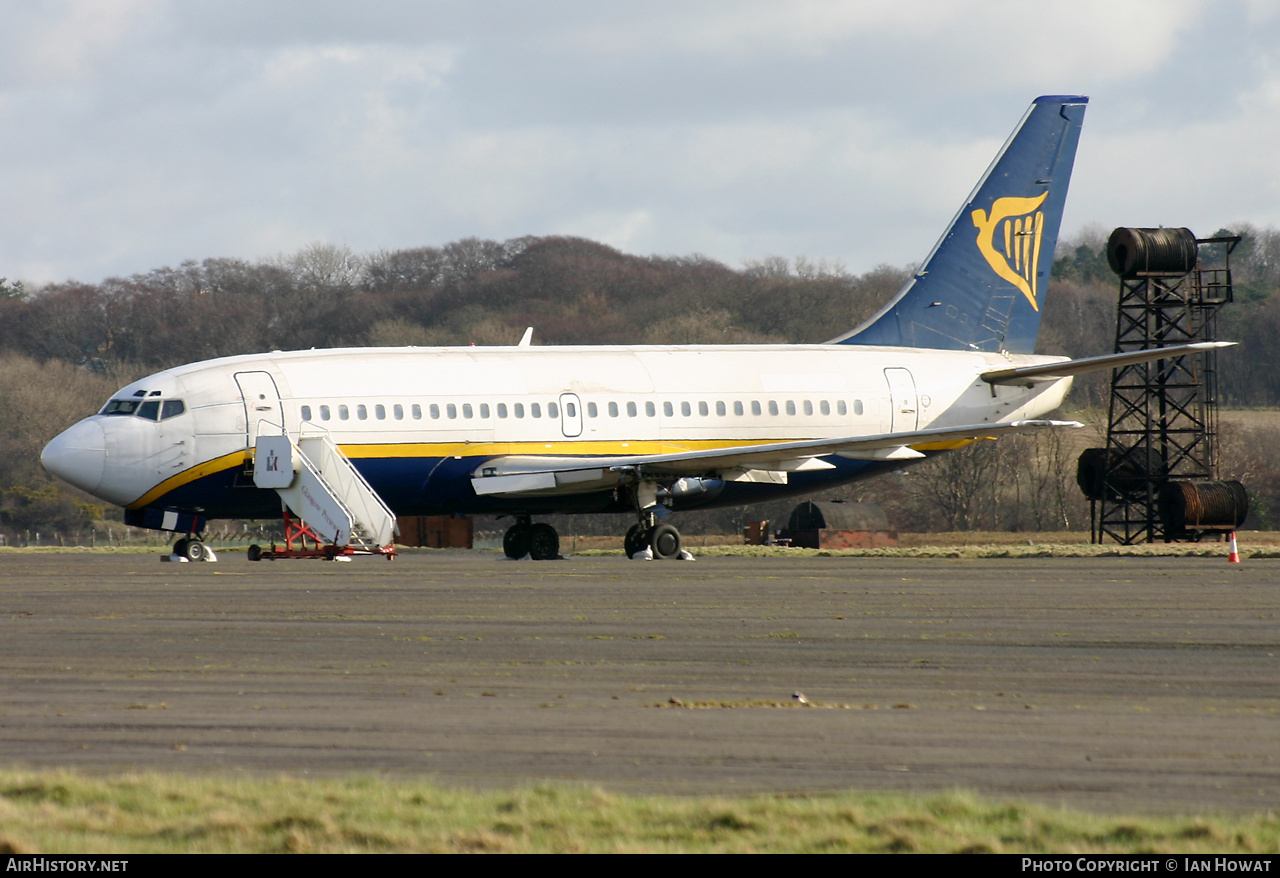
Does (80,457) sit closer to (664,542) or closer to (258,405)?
(258,405)

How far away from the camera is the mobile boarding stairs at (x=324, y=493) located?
29.0 m

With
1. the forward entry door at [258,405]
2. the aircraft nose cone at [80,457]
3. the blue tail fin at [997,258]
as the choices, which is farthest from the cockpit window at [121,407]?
the blue tail fin at [997,258]

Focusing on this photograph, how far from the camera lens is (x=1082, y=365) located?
104ft

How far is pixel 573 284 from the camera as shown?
357ft

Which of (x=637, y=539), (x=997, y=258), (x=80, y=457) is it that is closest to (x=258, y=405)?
(x=80, y=457)

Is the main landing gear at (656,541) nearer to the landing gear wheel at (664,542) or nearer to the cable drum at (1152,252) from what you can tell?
the landing gear wheel at (664,542)

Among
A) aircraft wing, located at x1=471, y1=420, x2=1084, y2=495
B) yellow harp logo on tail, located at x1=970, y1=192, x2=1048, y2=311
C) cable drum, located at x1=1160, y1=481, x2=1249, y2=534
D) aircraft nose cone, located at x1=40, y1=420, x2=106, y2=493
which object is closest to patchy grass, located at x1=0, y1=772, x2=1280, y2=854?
aircraft wing, located at x1=471, y1=420, x2=1084, y2=495

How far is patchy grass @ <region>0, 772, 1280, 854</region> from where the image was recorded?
21.4ft

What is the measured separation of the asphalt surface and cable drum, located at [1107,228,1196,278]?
25.9 metres

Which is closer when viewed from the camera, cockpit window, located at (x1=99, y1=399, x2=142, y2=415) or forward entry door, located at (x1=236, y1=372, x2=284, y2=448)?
forward entry door, located at (x1=236, y1=372, x2=284, y2=448)

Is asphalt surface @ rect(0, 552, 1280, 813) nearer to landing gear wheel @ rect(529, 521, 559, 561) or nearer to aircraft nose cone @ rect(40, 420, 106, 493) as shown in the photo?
aircraft nose cone @ rect(40, 420, 106, 493)

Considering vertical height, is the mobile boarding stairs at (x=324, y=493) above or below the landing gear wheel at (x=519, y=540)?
above

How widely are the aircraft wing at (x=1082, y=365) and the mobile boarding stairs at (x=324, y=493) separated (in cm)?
1415
